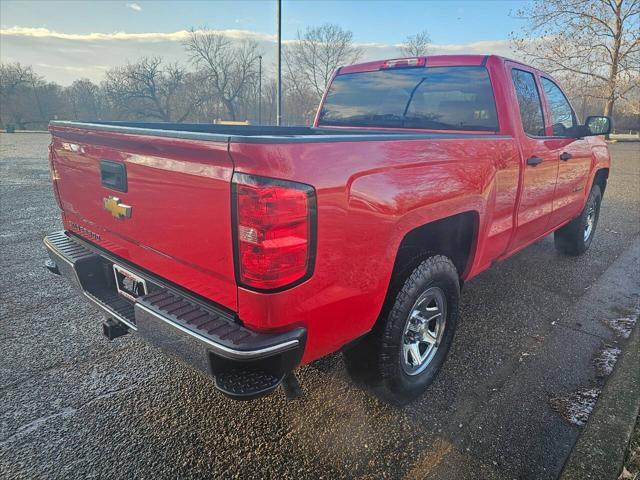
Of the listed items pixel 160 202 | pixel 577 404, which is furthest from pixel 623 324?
pixel 160 202

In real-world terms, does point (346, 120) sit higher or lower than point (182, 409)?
higher

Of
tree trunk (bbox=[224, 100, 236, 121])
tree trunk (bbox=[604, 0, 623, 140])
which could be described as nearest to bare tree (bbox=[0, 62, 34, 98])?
tree trunk (bbox=[224, 100, 236, 121])

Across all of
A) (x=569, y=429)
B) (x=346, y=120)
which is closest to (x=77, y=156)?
(x=346, y=120)

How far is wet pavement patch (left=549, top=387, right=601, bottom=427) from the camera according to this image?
2.41m

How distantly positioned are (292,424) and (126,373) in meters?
1.18

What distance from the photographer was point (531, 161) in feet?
10.5

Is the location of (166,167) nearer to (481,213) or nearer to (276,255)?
(276,255)

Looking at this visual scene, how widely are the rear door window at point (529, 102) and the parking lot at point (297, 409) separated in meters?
1.62

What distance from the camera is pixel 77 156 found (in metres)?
2.41

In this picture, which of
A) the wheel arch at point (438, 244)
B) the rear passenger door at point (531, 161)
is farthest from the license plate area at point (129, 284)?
the rear passenger door at point (531, 161)

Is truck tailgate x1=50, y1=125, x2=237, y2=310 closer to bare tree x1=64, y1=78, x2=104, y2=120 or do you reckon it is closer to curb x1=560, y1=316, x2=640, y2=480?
curb x1=560, y1=316, x2=640, y2=480

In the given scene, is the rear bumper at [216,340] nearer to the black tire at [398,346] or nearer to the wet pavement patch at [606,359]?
the black tire at [398,346]

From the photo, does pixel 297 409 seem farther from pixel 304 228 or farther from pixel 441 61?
pixel 441 61

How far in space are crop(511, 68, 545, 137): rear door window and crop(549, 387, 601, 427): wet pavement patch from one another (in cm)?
196
